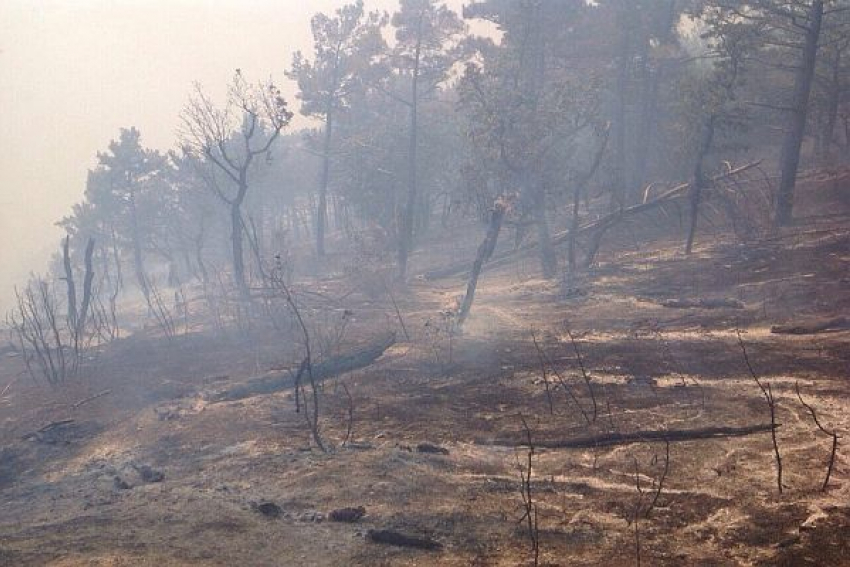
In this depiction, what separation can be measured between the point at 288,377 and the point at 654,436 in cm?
727

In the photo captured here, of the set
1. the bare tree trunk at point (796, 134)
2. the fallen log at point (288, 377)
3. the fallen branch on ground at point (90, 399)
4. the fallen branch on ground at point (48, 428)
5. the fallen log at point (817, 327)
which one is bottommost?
the fallen branch on ground at point (90, 399)

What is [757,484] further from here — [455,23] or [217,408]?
[455,23]

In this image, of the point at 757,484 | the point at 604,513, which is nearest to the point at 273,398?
the point at 604,513

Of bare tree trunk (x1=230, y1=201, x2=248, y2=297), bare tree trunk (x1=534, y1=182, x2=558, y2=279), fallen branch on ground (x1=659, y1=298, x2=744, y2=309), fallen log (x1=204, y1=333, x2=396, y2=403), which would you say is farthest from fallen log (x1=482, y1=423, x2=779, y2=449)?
bare tree trunk (x1=230, y1=201, x2=248, y2=297)

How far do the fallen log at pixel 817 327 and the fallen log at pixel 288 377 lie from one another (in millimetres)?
7682

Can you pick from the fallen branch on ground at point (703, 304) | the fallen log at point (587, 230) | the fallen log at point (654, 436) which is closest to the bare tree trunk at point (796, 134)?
the fallen log at point (587, 230)

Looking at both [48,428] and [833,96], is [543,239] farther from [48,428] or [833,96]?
[48,428]

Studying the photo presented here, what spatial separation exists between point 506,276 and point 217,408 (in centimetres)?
1571

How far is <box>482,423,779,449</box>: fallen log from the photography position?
8.27 meters

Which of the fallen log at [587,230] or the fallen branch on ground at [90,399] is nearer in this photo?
the fallen branch on ground at [90,399]

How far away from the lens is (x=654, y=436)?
27.8 ft

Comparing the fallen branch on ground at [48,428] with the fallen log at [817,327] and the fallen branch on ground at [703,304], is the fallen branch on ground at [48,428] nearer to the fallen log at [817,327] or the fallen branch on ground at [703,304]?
the fallen log at [817,327]

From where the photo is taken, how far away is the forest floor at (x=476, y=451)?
614cm

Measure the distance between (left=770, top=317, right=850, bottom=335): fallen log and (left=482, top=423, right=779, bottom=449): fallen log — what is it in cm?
478
